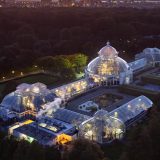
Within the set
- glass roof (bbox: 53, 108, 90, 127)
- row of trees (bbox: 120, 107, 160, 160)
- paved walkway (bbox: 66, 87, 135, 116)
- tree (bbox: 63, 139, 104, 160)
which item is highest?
row of trees (bbox: 120, 107, 160, 160)

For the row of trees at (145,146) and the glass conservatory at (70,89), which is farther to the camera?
the glass conservatory at (70,89)

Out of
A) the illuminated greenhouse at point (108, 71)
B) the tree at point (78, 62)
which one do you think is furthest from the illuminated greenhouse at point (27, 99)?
the tree at point (78, 62)

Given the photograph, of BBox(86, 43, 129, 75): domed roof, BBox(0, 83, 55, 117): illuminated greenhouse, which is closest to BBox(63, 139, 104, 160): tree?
BBox(0, 83, 55, 117): illuminated greenhouse

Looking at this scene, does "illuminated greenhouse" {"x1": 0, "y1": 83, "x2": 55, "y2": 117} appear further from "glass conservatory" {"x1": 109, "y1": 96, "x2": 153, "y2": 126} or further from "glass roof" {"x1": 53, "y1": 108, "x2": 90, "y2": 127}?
"glass conservatory" {"x1": 109, "y1": 96, "x2": 153, "y2": 126}

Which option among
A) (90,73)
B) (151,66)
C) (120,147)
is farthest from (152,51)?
(120,147)

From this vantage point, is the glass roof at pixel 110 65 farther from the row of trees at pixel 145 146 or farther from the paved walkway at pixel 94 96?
the row of trees at pixel 145 146
